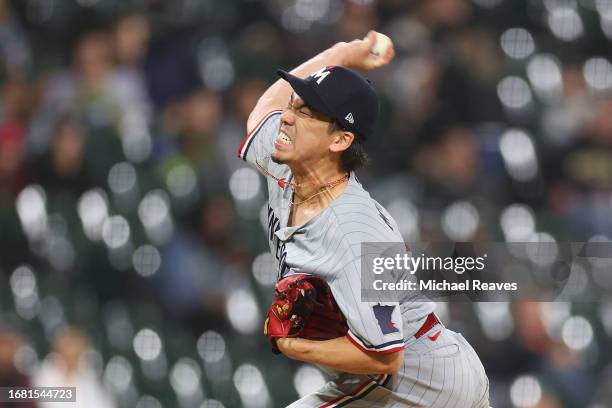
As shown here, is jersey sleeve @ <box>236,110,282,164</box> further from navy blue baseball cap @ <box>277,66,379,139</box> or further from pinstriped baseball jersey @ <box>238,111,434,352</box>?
navy blue baseball cap @ <box>277,66,379,139</box>

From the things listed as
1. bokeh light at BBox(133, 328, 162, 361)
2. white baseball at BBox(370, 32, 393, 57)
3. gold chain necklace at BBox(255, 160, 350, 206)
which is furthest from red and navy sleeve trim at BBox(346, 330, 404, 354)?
bokeh light at BBox(133, 328, 162, 361)

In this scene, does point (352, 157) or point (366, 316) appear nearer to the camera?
point (366, 316)

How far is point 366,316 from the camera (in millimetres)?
1909

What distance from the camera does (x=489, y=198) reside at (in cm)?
394

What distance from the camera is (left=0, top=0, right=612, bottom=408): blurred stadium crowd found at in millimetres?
3834

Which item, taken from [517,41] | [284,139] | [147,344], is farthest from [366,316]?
[517,41]

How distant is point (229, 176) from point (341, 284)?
219 centimetres

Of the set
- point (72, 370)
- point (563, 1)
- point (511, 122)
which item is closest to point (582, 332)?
point (511, 122)

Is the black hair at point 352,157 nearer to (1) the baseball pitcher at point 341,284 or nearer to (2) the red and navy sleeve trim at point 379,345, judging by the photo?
(1) the baseball pitcher at point 341,284

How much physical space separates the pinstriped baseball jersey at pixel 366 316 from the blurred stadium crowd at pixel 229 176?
1.60 meters

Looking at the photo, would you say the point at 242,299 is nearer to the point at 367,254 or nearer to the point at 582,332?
the point at 582,332

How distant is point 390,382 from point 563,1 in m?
2.60

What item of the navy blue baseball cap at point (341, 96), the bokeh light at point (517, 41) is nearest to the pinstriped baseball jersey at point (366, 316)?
the navy blue baseball cap at point (341, 96)

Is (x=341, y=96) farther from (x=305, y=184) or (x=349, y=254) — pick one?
(x=349, y=254)
